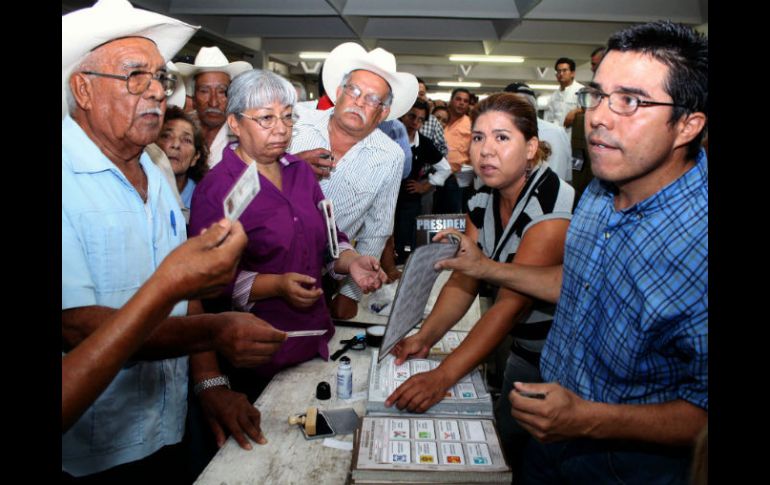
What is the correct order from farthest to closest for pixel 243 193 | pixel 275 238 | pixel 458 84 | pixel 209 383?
1. pixel 458 84
2. pixel 275 238
3. pixel 209 383
4. pixel 243 193

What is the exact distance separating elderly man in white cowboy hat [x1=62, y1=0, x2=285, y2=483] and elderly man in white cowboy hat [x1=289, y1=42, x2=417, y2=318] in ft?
3.76

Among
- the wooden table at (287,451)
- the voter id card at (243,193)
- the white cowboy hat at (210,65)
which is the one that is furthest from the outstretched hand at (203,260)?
the white cowboy hat at (210,65)

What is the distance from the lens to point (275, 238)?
5.99 ft

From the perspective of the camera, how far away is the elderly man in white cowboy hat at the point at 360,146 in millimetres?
2670

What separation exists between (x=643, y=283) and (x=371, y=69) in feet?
6.63

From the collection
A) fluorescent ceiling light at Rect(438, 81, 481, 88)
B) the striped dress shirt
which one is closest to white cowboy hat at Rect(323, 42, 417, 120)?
the striped dress shirt

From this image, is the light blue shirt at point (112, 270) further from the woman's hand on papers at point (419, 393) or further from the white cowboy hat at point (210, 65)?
the white cowboy hat at point (210, 65)

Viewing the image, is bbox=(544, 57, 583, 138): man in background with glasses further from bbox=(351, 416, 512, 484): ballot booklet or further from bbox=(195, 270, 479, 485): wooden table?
bbox=(351, 416, 512, 484): ballot booklet

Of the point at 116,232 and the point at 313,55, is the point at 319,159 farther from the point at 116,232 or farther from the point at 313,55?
the point at 313,55

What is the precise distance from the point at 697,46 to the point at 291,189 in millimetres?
1381

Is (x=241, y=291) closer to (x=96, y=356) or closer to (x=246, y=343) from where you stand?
(x=246, y=343)

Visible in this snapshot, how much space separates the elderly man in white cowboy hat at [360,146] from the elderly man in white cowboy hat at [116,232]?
115 centimetres

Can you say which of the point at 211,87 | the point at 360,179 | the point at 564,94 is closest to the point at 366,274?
the point at 360,179
